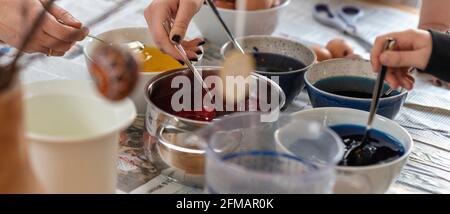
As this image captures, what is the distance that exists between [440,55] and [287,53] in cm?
30

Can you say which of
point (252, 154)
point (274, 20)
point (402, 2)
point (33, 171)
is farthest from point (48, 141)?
point (402, 2)

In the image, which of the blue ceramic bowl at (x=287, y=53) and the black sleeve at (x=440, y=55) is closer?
the black sleeve at (x=440, y=55)

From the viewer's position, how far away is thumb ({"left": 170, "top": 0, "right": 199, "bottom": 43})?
0.90 m

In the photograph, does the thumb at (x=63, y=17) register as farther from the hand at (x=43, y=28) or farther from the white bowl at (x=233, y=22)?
the white bowl at (x=233, y=22)

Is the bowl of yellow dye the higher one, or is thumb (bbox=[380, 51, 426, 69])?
thumb (bbox=[380, 51, 426, 69])

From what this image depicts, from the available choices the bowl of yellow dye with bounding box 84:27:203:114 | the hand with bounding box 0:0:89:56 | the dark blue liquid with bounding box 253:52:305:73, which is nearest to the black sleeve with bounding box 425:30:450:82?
the dark blue liquid with bounding box 253:52:305:73

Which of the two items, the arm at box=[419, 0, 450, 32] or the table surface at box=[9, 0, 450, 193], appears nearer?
the table surface at box=[9, 0, 450, 193]

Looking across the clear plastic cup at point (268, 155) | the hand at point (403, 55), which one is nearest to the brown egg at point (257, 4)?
the hand at point (403, 55)

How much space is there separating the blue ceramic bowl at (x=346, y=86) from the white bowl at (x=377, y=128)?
0.27ft

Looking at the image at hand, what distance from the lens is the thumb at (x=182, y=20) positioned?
35.5 inches

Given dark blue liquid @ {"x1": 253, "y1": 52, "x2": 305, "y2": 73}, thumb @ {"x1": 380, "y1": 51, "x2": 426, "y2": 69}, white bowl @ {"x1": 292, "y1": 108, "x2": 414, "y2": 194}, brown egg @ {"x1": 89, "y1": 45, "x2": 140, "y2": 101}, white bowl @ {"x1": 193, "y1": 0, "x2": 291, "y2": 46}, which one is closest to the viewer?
brown egg @ {"x1": 89, "y1": 45, "x2": 140, "y2": 101}

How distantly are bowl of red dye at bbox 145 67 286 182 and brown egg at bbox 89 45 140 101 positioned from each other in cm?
20

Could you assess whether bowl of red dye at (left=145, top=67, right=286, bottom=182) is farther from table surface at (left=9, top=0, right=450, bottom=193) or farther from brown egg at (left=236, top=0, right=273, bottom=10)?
brown egg at (left=236, top=0, right=273, bottom=10)

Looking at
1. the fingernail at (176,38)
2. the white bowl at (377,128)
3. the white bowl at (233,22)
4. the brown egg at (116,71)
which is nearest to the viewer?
the brown egg at (116,71)
